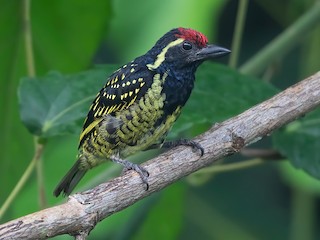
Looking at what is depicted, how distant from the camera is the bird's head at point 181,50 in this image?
3.38 metres

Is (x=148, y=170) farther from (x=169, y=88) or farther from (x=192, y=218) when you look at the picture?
(x=192, y=218)

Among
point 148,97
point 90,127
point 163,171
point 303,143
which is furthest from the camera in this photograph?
point 303,143

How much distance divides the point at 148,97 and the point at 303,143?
0.64 m

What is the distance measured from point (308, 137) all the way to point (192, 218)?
1710 mm

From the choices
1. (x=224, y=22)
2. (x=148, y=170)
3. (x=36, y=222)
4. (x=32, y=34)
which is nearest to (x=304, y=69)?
(x=224, y=22)

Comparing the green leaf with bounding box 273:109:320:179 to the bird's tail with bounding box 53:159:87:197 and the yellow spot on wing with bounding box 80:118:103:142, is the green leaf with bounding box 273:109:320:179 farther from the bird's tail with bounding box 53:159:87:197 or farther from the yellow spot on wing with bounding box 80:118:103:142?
the bird's tail with bounding box 53:159:87:197

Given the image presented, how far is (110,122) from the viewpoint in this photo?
348 centimetres

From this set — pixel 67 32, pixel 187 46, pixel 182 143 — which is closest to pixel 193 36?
pixel 187 46

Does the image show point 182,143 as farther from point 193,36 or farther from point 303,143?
point 303,143

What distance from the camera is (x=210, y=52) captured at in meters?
3.36

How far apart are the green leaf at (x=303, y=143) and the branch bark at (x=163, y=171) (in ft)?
1.66

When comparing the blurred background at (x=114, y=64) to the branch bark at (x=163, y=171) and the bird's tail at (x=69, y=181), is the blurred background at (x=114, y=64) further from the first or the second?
the branch bark at (x=163, y=171)

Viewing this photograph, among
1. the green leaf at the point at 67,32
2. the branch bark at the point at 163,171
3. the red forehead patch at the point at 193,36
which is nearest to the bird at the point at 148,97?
the red forehead patch at the point at 193,36

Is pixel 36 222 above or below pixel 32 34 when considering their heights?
below
